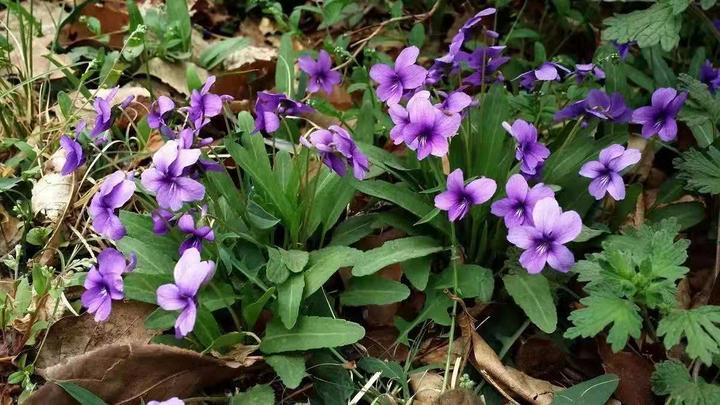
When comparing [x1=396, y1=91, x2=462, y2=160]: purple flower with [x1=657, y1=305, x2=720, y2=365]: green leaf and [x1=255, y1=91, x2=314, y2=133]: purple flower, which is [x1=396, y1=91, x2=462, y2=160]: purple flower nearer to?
[x1=255, y1=91, x2=314, y2=133]: purple flower

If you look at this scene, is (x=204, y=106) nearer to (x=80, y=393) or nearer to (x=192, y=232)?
(x=192, y=232)

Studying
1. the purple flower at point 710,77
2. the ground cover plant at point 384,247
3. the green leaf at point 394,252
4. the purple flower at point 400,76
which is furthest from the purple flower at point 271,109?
the purple flower at point 710,77

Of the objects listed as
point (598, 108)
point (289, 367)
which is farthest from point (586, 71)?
point (289, 367)

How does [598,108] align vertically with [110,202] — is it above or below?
below

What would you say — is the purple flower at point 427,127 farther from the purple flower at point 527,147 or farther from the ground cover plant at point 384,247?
the purple flower at point 527,147

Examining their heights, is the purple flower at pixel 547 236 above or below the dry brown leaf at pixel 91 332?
above

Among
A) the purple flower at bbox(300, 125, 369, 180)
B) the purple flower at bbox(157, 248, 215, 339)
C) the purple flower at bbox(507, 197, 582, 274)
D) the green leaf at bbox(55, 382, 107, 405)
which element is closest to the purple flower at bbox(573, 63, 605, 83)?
the purple flower at bbox(507, 197, 582, 274)
